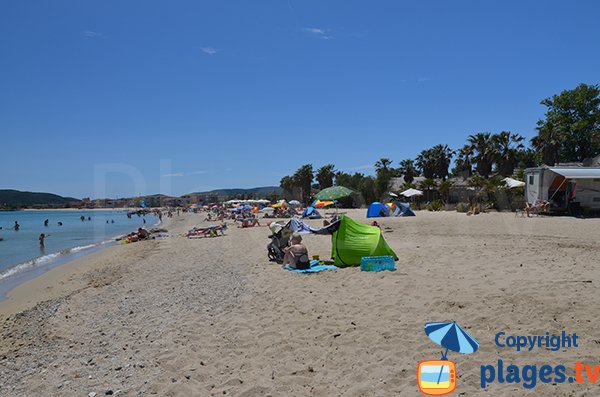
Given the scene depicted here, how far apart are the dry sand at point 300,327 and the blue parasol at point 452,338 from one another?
0.28 feet

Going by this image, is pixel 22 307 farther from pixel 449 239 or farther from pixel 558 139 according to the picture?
pixel 558 139

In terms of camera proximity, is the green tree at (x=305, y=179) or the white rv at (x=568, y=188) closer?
the white rv at (x=568, y=188)

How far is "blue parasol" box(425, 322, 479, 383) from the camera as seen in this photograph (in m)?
3.76

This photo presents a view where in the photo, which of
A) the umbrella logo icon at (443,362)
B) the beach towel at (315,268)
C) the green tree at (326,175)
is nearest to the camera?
the umbrella logo icon at (443,362)

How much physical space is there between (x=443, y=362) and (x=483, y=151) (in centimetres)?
4598

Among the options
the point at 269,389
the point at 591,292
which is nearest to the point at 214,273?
the point at 269,389

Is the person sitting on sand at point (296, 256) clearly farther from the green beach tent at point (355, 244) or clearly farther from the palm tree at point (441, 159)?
the palm tree at point (441, 159)

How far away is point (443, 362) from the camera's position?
11.7 feet

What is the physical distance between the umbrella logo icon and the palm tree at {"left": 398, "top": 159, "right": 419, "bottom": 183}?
51239mm

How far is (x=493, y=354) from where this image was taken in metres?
3.64

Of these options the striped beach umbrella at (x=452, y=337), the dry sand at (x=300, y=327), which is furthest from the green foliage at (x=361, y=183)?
the striped beach umbrella at (x=452, y=337)

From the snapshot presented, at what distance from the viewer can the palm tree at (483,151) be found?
4228 centimetres

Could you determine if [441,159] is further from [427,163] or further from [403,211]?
[403,211]

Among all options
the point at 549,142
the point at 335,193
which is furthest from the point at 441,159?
the point at 335,193
